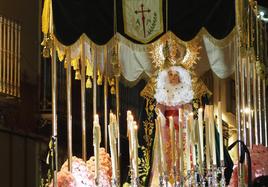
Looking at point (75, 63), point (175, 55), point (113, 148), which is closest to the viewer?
point (113, 148)

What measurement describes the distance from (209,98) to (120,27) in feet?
4.62

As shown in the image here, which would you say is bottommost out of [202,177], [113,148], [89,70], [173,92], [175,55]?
[202,177]

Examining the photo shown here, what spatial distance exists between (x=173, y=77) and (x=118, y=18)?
110 cm

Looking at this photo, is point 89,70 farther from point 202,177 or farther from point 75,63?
point 202,177

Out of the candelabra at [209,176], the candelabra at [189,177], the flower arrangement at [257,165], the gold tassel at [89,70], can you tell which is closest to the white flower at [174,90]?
the gold tassel at [89,70]

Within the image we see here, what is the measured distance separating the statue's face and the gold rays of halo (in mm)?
97

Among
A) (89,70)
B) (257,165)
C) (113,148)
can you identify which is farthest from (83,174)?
(257,165)

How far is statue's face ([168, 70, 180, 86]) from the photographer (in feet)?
25.6

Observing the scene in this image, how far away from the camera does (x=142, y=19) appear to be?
278 inches

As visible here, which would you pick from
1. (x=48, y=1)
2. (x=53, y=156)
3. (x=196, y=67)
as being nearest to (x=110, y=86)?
(x=196, y=67)

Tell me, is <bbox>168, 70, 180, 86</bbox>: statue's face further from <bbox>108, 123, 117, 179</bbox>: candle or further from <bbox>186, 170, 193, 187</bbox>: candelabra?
<bbox>108, 123, 117, 179</bbox>: candle

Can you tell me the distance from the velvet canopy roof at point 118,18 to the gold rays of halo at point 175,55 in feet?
2.73

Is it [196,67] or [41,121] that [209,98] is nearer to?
A: [196,67]

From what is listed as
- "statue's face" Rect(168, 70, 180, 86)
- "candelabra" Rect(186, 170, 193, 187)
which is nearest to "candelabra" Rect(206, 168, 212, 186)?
"candelabra" Rect(186, 170, 193, 187)
